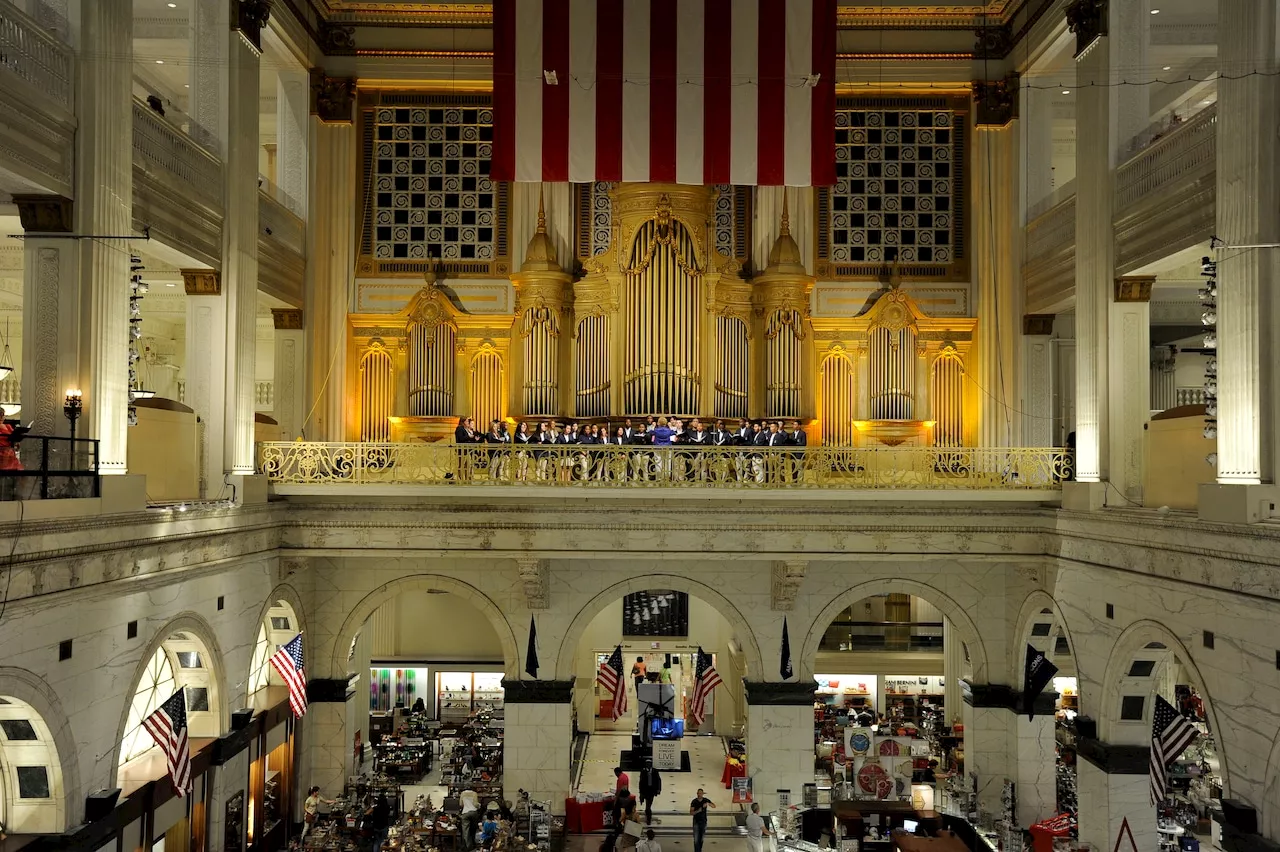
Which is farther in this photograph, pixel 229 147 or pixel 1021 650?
pixel 1021 650

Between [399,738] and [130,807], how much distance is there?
1133 centimetres

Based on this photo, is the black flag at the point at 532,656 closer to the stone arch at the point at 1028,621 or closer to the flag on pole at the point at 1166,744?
the stone arch at the point at 1028,621

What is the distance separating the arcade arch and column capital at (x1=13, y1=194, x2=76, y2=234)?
16.1 feet

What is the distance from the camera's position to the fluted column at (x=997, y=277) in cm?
2052

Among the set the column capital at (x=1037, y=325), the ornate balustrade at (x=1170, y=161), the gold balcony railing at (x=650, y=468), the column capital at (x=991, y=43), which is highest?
the column capital at (x=991, y=43)

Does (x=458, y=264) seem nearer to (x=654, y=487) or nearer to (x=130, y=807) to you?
(x=654, y=487)

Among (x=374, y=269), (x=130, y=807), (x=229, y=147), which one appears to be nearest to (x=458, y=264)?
(x=374, y=269)

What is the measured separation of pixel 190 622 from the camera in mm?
14680

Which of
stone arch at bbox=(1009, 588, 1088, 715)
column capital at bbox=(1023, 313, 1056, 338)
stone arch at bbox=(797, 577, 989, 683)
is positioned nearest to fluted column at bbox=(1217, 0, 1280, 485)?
stone arch at bbox=(1009, 588, 1088, 715)

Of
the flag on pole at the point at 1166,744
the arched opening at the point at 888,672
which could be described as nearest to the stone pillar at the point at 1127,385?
the flag on pole at the point at 1166,744

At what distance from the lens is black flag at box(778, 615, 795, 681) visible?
19.8m

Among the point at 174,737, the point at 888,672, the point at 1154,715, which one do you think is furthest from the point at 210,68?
the point at 888,672

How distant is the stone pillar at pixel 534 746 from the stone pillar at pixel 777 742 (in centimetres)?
335

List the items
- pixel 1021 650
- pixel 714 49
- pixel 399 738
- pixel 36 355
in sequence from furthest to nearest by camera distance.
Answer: pixel 399 738, pixel 1021 650, pixel 714 49, pixel 36 355
